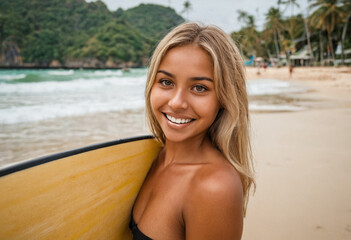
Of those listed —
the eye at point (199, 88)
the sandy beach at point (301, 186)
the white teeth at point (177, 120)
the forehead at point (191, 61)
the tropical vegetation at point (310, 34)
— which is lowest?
the sandy beach at point (301, 186)

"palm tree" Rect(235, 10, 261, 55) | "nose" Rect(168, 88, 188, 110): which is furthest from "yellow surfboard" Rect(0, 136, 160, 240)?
"palm tree" Rect(235, 10, 261, 55)

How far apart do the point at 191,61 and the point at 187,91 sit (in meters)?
0.13

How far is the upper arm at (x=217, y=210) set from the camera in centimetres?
91

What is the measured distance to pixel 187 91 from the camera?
1.13 m

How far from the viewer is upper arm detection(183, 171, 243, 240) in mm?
907

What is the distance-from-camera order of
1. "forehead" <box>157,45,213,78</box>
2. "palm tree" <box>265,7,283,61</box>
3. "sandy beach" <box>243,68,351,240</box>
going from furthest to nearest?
"palm tree" <box>265,7,283,61</box> → "sandy beach" <box>243,68,351,240</box> → "forehead" <box>157,45,213,78</box>

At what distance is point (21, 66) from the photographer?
237 feet

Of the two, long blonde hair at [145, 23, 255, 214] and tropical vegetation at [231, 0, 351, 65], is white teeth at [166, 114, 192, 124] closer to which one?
long blonde hair at [145, 23, 255, 214]

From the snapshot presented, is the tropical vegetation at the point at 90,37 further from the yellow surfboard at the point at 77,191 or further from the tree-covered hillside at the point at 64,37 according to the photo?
the yellow surfboard at the point at 77,191

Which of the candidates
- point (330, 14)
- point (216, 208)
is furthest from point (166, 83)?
point (330, 14)

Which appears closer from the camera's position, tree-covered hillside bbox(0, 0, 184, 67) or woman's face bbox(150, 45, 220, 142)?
woman's face bbox(150, 45, 220, 142)

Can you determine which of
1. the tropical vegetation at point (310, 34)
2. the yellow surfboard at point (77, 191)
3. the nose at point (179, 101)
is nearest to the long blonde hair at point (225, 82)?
the nose at point (179, 101)

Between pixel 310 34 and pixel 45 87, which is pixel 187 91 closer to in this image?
pixel 45 87

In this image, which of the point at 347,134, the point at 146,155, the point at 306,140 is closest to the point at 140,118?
the point at 306,140
